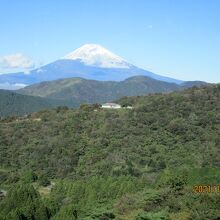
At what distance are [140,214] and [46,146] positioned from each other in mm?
41269

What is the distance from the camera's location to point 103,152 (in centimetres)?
6812

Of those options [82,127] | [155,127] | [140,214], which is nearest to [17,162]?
[82,127]

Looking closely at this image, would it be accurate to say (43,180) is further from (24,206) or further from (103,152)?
(24,206)

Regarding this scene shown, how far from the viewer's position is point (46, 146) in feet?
232

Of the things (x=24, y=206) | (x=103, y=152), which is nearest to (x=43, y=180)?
(x=103, y=152)

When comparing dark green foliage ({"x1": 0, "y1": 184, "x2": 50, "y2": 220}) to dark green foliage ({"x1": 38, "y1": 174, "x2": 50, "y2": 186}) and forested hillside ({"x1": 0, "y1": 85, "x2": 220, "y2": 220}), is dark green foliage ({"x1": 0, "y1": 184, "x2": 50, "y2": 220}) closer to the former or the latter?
forested hillside ({"x1": 0, "y1": 85, "x2": 220, "y2": 220})

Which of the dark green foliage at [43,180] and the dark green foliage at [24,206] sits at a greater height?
the dark green foliage at [24,206]

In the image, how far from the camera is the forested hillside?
1876 inches

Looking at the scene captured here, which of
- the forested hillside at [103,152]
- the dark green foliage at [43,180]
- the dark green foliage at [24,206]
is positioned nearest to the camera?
the dark green foliage at [24,206]

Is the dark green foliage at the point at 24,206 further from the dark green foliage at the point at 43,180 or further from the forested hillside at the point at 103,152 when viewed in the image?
the dark green foliage at the point at 43,180

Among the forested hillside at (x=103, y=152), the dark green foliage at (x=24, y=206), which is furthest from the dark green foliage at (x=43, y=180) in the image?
the dark green foliage at (x=24, y=206)

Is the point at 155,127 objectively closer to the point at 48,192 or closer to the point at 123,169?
the point at 123,169

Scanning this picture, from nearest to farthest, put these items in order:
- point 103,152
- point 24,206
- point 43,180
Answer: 1. point 24,206
2. point 43,180
3. point 103,152

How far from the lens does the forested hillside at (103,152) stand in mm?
47656
